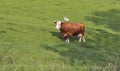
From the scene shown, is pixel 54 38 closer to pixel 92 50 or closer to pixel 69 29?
pixel 69 29

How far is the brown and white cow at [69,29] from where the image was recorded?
20.3 meters

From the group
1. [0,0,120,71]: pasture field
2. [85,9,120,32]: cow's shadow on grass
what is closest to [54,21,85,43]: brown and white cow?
[0,0,120,71]: pasture field

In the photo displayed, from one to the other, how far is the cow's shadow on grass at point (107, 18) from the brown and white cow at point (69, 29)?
5.82 meters

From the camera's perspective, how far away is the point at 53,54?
16.9 meters

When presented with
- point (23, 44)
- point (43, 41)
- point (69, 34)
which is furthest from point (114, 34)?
point (23, 44)

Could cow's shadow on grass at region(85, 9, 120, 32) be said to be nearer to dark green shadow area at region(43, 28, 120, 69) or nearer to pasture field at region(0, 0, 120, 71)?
pasture field at region(0, 0, 120, 71)

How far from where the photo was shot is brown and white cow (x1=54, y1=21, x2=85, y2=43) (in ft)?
66.6

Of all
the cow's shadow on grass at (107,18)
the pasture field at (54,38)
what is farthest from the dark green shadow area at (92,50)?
the cow's shadow on grass at (107,18)

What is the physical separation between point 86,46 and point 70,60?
3.83 metres

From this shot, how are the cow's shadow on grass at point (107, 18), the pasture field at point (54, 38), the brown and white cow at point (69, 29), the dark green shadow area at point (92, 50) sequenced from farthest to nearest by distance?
the cow's shadow on grass at point (107, 18) < the brown and white cow at point (69, 29) < the dark green shadow area at point (92, 50) < the pasture field at point (54, 38)

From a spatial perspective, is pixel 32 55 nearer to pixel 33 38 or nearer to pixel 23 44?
pixel 23 44

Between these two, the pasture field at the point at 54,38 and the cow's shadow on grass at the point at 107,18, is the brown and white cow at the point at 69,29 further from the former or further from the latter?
the cow's shadow on grass at the point at 107,18

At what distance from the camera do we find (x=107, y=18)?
30.1m

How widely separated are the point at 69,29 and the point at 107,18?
10274 millimetres
